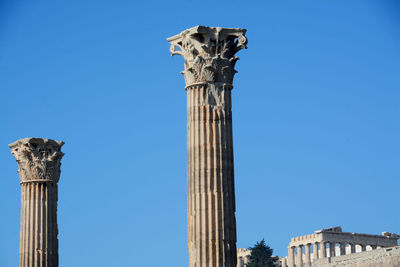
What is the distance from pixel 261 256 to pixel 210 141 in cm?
7153

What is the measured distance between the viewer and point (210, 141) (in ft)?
76.5

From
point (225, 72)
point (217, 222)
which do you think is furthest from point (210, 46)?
point (217, 222)

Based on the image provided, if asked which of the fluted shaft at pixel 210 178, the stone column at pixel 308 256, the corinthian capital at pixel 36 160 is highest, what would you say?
the stone column at pixel 308 256

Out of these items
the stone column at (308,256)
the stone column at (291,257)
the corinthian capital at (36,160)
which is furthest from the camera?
the stone column at (291,257)

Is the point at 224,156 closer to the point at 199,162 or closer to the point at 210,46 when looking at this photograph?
the point at 199,162

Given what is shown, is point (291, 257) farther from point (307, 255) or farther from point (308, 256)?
point (308, 256)

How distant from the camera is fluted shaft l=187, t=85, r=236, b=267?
22594mm

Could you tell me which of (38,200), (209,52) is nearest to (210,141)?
(209,52)

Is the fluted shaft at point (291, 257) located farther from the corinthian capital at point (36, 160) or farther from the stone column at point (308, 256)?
the corinthian capital at point (36, 160)

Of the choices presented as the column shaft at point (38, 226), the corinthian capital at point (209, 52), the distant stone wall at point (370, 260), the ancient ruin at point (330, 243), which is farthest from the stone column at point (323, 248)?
the corinthian capital at point (209, 52)

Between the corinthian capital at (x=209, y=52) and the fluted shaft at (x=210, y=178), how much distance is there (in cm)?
28

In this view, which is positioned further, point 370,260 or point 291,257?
point 291,257

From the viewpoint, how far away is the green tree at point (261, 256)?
93.3m

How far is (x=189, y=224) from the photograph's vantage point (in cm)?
2297
